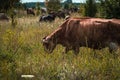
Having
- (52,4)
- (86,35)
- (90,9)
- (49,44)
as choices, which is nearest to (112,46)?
(86,35)

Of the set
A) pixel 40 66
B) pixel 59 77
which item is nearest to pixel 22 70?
pixel 40 66

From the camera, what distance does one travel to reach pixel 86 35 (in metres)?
10.7

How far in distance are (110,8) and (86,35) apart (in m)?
8.02

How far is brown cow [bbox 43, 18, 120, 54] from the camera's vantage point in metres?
10.0

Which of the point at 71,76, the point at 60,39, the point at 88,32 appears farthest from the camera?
the point at 60,39

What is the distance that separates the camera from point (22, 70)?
23.6ft

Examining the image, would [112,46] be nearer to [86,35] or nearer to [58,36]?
[86,35]

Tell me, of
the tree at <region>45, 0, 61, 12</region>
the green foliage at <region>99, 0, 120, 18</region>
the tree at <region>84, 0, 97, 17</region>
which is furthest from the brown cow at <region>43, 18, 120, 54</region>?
the tree at <region>45, 0, 61, 12</region>

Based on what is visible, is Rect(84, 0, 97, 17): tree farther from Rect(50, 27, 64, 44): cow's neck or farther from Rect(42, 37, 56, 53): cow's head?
Rect(42, 37, 56, 53): cow's head

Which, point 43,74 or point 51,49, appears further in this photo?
point 51,49

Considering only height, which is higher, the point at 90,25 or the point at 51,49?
the point at 90,25

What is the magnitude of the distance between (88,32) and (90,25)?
0.22m

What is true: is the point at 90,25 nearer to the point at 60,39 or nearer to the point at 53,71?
the point at 60,39

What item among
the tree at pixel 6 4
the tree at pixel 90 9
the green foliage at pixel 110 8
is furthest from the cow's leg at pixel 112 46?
the tree at pixel 90 9
